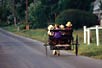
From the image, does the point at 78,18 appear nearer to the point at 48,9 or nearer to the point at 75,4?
the point at 75,4

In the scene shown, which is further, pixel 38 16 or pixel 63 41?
pixel 38 16

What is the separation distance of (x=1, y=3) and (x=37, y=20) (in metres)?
49.4

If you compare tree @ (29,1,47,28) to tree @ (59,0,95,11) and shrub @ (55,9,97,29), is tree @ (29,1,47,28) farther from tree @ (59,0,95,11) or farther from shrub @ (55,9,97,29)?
shrub @ (55,9,97,29)

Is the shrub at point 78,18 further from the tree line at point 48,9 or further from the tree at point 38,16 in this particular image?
the tree at point 38,16

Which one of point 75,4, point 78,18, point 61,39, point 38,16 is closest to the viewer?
point 61,39

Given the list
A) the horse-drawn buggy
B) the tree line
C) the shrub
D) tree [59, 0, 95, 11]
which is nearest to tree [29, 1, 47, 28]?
the tree line

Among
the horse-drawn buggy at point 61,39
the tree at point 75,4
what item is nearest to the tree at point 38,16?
the tree at point 75,4

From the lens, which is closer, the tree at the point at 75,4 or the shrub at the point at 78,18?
the shrub at the point at 78,18

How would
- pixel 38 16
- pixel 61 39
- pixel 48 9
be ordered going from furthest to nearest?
pixel 48 9
pixel 38 16
pixel 61 39

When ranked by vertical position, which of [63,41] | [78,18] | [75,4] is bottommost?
[63,41]

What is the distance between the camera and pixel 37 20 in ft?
221

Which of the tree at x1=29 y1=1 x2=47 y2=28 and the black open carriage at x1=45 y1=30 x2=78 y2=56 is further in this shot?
the tree at x1=29 y1=1 x2=47 y2=28

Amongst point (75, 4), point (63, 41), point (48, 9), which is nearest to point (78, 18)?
point (75, 4)

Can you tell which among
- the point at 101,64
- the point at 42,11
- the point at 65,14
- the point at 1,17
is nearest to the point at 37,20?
the point at 42,11
